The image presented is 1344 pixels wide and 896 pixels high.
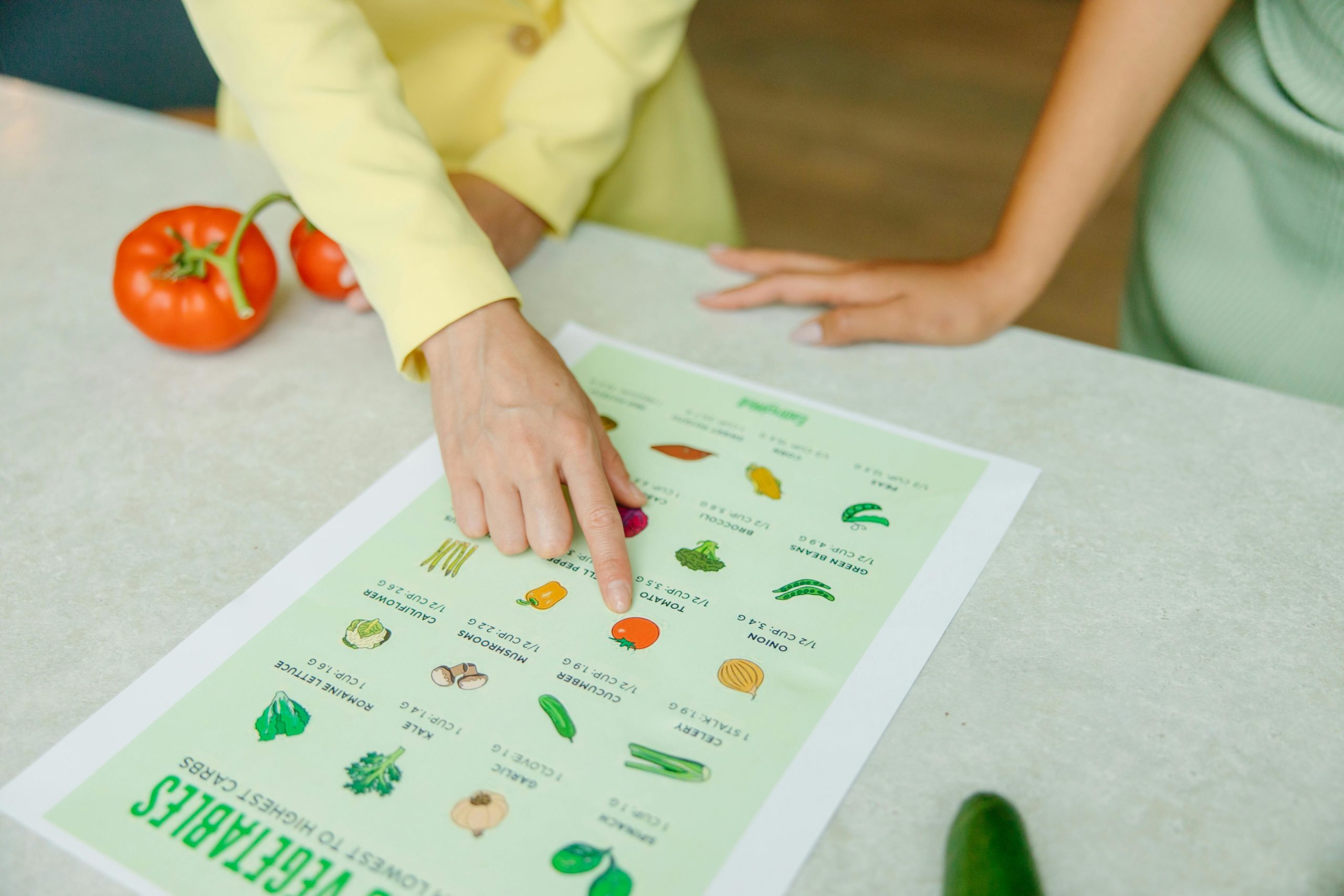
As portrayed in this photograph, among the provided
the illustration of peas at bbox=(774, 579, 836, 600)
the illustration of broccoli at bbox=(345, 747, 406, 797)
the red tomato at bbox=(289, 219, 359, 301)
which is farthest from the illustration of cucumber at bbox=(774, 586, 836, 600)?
the red tomato at bbox=(289, 219, 359, 301)

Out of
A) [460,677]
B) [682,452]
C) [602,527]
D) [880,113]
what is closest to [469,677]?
[460,677]

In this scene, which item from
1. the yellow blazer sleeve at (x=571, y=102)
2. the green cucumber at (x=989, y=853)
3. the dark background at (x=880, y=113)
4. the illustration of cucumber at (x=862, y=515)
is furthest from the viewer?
the dark background at (x=880, y=113)

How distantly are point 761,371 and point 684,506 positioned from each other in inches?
6.5

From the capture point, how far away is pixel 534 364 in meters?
0.66

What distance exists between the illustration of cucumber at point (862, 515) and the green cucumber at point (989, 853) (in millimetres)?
201

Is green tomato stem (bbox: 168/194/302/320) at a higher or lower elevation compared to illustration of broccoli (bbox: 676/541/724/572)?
higher

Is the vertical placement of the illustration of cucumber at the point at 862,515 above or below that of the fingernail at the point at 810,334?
below

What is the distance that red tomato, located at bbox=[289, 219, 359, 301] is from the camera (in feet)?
2.59

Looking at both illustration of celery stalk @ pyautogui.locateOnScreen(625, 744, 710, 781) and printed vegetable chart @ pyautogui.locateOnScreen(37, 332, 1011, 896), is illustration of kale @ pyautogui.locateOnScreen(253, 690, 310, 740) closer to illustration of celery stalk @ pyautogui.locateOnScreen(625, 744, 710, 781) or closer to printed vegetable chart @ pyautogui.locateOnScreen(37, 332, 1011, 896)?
printed vegetable chart @ pyautogui.locateOnScreen(37, 332, 1011, 896)

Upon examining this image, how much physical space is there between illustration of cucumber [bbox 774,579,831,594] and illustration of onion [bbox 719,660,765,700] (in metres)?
0.06

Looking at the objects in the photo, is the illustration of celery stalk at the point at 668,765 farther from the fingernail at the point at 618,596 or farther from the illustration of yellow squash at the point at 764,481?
the illustration of yellow squash at the point at 764,481

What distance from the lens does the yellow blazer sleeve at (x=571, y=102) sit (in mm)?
880

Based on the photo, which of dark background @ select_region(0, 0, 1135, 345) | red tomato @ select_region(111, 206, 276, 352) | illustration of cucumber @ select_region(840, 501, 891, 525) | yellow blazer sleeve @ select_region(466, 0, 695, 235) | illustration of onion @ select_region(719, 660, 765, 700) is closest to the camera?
illustration of onion @ select_region(719, 660, 765, 700)

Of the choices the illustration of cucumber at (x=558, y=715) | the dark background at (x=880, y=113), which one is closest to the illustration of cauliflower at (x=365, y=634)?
the illustration of cucumber at (x=558, y=715)
